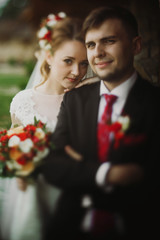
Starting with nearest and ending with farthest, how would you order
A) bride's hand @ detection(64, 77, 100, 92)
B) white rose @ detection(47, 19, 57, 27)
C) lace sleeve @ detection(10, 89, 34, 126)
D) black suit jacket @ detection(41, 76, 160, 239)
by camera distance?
black suit jacket @ detection(41, 76, 160, 239) < bride's hand @ detection(64, 77, 100, 92) < white rose @ detection(47, 19, 57, 27) < lace sleeve @ detection(10, 89, 34, 126)

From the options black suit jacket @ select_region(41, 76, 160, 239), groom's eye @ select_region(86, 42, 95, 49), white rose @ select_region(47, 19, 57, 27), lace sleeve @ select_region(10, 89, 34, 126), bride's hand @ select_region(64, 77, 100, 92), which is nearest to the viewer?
black suit jacket @ select_region(41, 76, 160, 239)

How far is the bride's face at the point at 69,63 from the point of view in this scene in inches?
65.9

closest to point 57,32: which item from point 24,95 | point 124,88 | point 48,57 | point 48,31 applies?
point 48,31

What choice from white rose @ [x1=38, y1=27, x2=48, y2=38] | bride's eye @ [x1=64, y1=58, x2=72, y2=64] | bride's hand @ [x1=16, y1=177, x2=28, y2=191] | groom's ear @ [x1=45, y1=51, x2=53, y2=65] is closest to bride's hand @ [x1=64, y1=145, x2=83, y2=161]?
bride's hand @ [x1=16, y1=177, x2=28, y2=191]

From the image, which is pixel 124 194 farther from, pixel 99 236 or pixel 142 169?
pixel 99 236

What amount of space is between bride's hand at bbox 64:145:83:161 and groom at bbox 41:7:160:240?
0.05ft

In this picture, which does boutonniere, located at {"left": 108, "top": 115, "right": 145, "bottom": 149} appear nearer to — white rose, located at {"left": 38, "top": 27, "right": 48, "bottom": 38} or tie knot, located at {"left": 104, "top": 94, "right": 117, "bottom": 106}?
tie knot, located at {"left": 104, "top": 94, "right": 117, "bottom": 106}

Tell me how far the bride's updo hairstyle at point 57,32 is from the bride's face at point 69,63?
0.12 ft

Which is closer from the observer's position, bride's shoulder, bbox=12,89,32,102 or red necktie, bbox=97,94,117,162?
red necktie, bbox=97,94,117,162

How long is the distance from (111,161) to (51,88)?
74cm

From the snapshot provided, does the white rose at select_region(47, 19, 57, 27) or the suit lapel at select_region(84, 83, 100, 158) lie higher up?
the white rose at select_region(47, 19, 57, 27)

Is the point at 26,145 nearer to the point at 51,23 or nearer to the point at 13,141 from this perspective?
the point at 13,141

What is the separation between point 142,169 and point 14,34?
7335mm

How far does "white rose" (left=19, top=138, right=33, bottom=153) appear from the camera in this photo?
161cm
